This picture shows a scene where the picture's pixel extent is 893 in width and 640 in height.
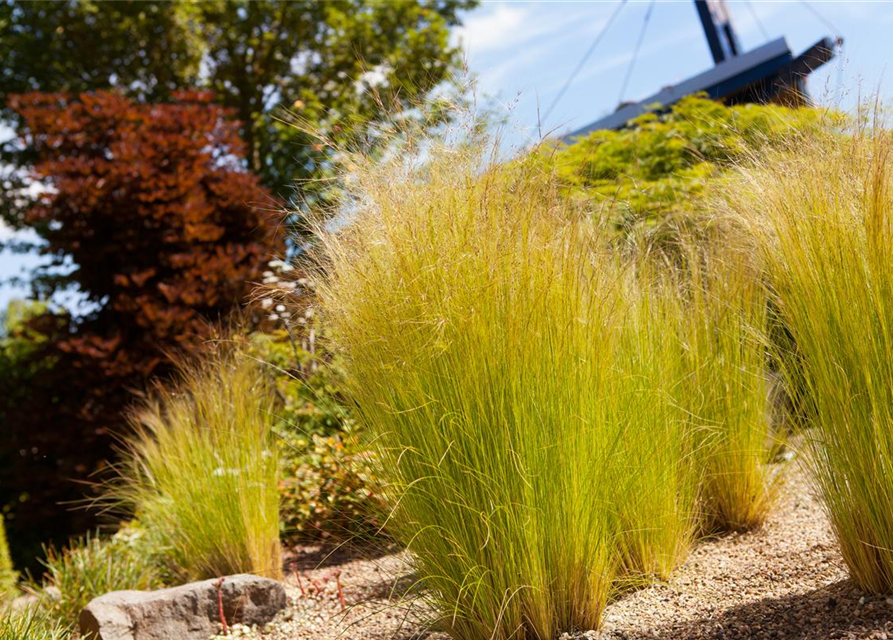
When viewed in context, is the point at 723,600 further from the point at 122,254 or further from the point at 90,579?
the point at 122,254

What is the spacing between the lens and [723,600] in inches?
111

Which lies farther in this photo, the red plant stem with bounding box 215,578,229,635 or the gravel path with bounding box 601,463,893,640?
the red plant stem with bounding box 215,578,229,635

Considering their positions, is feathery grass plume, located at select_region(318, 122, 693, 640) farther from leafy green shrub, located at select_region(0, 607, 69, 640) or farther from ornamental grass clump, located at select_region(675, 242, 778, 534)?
leafy green shrub, located at select_region(0, 607, 69, 640)

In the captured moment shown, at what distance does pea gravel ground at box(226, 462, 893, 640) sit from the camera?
95.2 inches

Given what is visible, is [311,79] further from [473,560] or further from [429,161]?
[473,560]

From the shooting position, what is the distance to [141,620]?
3586mm

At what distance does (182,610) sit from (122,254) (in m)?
4.46

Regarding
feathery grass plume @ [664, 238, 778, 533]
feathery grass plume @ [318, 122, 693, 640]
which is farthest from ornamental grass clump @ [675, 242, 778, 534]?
feathery grass plume @ [318, 122, 693, 640]

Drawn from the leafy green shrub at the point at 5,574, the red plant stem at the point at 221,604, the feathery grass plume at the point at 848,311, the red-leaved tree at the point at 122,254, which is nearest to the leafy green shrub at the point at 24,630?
the red plant stem at the point at 221,604

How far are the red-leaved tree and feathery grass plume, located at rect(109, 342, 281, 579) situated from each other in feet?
7.75

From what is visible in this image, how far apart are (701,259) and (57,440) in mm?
5971

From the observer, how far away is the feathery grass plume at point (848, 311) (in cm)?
234

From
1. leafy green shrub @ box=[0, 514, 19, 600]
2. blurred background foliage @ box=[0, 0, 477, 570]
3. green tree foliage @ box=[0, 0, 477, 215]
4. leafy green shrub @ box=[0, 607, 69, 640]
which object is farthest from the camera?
green tree foliage @ box=[0, 0, 477, 215]

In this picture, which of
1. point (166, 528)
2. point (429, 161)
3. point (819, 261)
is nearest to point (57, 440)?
point (166, 528)
